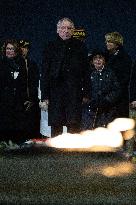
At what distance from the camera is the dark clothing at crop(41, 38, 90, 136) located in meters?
8.75

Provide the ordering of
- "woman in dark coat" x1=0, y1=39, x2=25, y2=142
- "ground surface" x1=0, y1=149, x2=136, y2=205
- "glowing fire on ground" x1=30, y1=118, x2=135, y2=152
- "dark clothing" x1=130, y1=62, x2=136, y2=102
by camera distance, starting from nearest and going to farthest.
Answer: "ground surface" x1=0, y1=149, x2=136, y2=205
"glowing fire on ground" x1=30, y1=118, x2=135, y2=152
"dark clothing" x1=130, y1=62, x2=136, y2=102
"woman in dark coat" x1=0, y1=39, x2=25, y2=142

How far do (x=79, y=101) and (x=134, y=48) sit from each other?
413 cm

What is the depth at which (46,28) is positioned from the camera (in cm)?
1370

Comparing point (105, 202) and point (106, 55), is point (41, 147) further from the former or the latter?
point (106, 55)

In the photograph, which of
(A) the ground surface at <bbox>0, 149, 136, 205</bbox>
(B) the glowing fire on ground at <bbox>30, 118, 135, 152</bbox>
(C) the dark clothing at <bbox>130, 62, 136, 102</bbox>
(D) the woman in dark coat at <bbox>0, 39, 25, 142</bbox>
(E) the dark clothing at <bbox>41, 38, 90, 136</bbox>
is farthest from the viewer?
(D) the woman in dark coat at <bbox>0, 39, 25, 142</bbox>

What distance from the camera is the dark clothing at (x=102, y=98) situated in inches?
362

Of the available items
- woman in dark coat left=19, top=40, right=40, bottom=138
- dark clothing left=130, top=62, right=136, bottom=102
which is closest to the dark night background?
woman in dark coat left=19, top=40, right=40, bottom=138

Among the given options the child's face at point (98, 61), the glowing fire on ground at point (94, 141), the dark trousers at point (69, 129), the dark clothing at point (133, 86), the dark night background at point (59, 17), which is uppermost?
the dark night background at point (59, 17)

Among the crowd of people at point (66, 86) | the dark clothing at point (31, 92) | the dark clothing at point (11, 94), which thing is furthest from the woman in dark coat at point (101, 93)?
the dark clothing at point (11, 94)

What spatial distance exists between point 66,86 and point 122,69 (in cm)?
111

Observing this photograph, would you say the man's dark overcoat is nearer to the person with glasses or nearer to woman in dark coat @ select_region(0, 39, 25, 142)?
the person with glasses

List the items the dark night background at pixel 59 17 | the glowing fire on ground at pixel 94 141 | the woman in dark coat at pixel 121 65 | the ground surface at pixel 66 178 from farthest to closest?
the dark night background at pixel 59 17
the woman in dark coat at pixel 121 65
the glowing fire on ground at pixel 94 141
the ground surface at pixel 66 178

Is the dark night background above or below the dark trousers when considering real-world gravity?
above

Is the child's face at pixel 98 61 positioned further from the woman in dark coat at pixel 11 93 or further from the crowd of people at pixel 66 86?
the woman in dark coat at pixel 11 93
